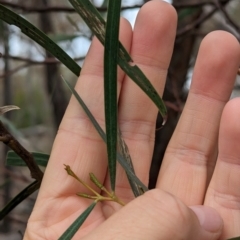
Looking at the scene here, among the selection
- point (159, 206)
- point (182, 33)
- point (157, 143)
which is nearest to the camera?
point (159, 206)

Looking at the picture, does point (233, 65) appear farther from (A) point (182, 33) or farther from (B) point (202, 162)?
(A) point (182, 33)

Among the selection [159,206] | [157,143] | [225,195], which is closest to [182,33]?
[157,143]

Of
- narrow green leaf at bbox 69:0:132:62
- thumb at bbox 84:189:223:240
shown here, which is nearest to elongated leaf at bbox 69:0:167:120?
narrow green leaf at bbox 69:0:132:62

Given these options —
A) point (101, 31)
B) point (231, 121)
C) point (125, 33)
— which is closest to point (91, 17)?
point (101, 31)

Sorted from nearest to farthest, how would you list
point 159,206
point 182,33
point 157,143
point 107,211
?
1. point 159,206
2. point 107,211
3. point 182,33
4. point 157,143

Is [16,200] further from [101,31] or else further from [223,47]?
[223,47]

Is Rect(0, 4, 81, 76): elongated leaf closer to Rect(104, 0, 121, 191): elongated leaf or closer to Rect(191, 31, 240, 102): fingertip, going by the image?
Rect(104, 0, 121, 191): elongated leaf

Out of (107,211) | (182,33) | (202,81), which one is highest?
(182,33)

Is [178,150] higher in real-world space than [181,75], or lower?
lower
